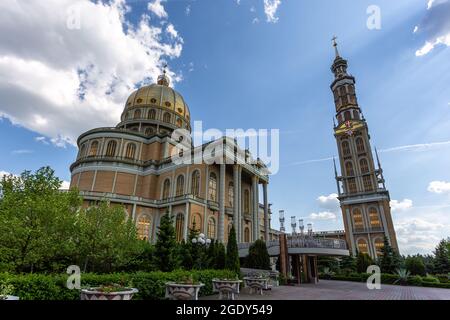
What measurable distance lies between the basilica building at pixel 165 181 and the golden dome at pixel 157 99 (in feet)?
8.77

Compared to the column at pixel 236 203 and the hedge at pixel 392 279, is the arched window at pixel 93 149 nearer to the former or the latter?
the column at pixel 236 203

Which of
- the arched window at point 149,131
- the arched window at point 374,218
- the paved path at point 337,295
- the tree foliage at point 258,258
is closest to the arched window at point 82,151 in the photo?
the arched window at point 149,131

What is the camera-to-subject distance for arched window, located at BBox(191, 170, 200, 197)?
3017 centimetres

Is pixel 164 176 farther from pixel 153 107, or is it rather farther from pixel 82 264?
pixel 82 264

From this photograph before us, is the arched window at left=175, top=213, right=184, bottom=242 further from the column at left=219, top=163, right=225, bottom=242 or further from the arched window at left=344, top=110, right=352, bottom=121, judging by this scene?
the arched window at left=344, top=110, right=352, bottom=121

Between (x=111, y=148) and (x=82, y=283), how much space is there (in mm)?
30921

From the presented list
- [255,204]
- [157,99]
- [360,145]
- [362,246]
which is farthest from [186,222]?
[360,145]

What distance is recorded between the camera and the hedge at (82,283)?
6576 millimetres

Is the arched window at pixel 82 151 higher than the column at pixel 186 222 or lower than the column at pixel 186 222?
higher

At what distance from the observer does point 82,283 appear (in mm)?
7715

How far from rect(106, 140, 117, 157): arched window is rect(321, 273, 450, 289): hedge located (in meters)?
32.3

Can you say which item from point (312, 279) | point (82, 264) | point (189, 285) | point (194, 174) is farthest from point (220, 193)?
point (189, 285)

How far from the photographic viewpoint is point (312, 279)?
2214 cm
